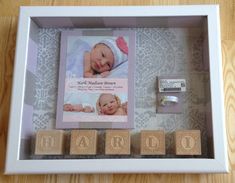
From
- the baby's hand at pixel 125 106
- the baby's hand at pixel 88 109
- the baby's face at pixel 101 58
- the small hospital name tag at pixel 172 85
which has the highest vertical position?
the baby's face at pixel 101 58

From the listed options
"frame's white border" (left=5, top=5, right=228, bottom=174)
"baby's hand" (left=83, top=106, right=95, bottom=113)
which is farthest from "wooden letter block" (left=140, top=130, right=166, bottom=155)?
"baby's hand" (left=83, top=106, right=95, bottom=113)

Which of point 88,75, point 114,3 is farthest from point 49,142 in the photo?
point 114,3

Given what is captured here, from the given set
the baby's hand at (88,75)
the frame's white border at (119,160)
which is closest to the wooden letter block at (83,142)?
the frame's white border at (119,160)

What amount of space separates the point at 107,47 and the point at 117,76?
0.09m

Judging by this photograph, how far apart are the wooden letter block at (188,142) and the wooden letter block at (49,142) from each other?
28cm

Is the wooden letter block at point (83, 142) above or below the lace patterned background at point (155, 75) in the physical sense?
below

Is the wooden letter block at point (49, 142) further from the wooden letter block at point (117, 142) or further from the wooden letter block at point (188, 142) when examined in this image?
the wooden letter block at point (188, 142)

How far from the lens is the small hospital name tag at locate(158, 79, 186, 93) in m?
0.82

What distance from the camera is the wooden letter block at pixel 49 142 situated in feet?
2.52

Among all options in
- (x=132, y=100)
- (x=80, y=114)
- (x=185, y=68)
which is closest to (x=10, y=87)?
(x=80, y=114)

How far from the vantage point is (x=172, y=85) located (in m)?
0.82

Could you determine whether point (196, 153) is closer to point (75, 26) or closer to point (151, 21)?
point (151, 21)

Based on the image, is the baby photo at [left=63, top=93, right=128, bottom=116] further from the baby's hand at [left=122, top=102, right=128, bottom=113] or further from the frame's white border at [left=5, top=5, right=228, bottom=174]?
the frame's white border at [left=5, top=5, right=228, bottom=174]

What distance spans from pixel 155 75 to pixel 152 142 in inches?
7.2
